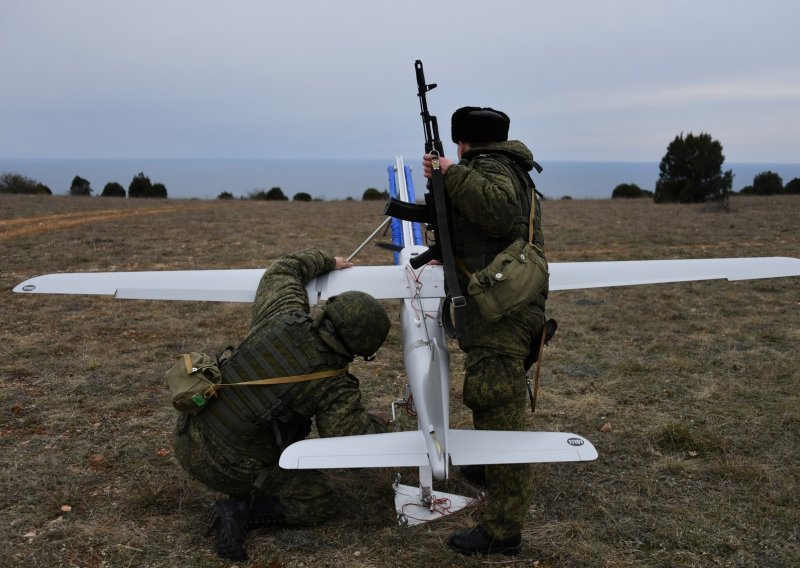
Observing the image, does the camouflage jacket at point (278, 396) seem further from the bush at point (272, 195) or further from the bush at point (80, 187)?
the bush at point (80, 187)

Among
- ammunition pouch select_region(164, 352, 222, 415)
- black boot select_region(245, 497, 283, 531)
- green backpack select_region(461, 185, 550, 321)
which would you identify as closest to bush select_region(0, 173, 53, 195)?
ammunition pouch select_region(164, 352, 222, 415)

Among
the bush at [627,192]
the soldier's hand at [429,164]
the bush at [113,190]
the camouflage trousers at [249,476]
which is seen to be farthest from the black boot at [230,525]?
the bush at [113,190]

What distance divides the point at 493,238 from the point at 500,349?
670 millimetres

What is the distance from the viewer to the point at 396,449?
12.2 feet

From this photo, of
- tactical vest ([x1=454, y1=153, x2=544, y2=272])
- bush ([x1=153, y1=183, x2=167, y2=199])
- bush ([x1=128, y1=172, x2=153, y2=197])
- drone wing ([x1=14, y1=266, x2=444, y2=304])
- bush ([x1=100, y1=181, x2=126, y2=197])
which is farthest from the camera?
bush ([x1=153, y1=183, x2=167, y2=199])

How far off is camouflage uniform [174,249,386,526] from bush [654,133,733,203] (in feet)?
91.6

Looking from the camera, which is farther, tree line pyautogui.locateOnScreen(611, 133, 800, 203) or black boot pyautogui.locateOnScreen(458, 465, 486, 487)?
tree line pyautogui.locateOnScreen(611, 133, 800, 203)

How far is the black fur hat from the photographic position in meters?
3.98

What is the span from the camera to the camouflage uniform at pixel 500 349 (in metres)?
3.94

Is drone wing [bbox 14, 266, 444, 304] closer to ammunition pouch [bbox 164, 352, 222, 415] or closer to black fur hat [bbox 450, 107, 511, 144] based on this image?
ammunition pouch [bbox 164, 352, 222, 415]

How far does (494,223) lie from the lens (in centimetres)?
371

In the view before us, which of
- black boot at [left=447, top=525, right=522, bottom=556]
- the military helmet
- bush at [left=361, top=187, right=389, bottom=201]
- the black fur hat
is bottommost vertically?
black boot at [left=447, top=525, right=522, bottom=556]

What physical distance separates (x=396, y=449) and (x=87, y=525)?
2.21 m

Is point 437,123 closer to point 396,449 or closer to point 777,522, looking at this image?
point 396,449
